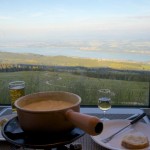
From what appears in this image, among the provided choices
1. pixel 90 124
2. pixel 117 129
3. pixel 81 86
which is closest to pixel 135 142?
pixel 117 129

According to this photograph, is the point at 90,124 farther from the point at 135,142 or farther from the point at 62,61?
the point at 62,61

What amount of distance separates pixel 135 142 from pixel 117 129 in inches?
5.8

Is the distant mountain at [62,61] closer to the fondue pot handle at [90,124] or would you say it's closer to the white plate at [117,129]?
the white plate at [117,129]

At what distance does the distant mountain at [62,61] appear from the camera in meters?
1.30

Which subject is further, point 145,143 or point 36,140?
point 145,143

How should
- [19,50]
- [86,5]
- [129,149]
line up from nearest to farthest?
[129,149] < [86,5] < [19,50]

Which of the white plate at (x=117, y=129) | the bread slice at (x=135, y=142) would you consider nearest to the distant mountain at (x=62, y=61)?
the white plate at (x=117, y=129)

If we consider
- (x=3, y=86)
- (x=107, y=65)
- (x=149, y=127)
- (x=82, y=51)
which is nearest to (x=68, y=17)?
(x=82, y=51)

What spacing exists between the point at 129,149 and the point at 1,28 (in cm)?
99

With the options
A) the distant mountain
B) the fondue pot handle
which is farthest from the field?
the fondue pot handle

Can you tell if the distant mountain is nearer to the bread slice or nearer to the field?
the field

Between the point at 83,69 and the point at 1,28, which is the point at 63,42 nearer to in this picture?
the point at 83,69

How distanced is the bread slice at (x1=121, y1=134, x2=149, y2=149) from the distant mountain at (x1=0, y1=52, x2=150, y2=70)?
0.63 meters

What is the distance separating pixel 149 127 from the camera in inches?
32.4
